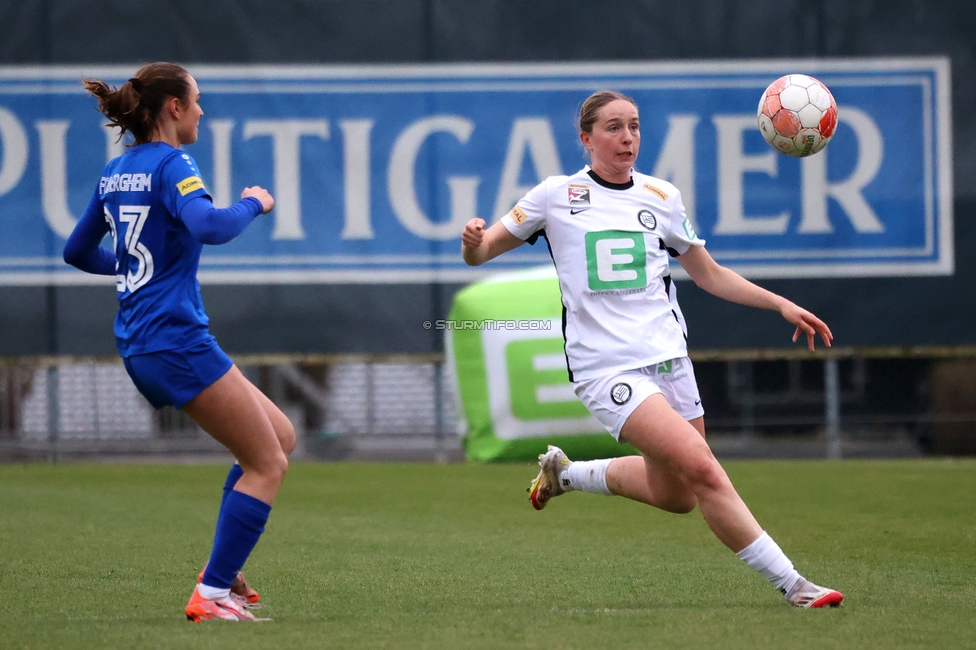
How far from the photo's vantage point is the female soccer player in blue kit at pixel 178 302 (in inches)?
165

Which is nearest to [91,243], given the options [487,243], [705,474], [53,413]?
[487,243]

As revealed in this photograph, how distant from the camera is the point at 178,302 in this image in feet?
13.8

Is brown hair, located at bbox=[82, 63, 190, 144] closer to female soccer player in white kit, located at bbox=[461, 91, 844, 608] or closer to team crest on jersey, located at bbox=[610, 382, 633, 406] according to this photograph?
female soccer player in white kit, located at bbox=[461, 91, 844, 608]

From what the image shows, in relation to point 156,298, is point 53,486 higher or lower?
lower

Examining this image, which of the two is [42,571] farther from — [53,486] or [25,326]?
[25,326]

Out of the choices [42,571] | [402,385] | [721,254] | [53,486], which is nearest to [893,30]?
[721,254]

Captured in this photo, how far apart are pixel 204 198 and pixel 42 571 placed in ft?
7.26

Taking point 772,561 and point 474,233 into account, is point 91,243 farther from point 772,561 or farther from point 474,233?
point 772,561

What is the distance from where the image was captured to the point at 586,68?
11156 mm

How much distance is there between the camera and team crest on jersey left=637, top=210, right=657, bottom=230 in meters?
4.84

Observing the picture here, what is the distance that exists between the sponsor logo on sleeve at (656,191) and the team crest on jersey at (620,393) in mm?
817

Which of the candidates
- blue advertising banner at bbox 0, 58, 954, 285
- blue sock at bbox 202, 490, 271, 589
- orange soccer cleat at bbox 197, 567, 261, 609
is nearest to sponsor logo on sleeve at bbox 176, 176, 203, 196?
blue sock at bbox 202, 490, 271, 589

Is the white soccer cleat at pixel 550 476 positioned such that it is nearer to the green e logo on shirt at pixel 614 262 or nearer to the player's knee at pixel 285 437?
the green e logo on shirt at pixel 614 262

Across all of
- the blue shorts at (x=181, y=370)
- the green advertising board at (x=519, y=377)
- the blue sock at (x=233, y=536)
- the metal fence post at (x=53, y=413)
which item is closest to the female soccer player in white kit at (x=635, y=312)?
the blue shorts at (x=181, y=370)
